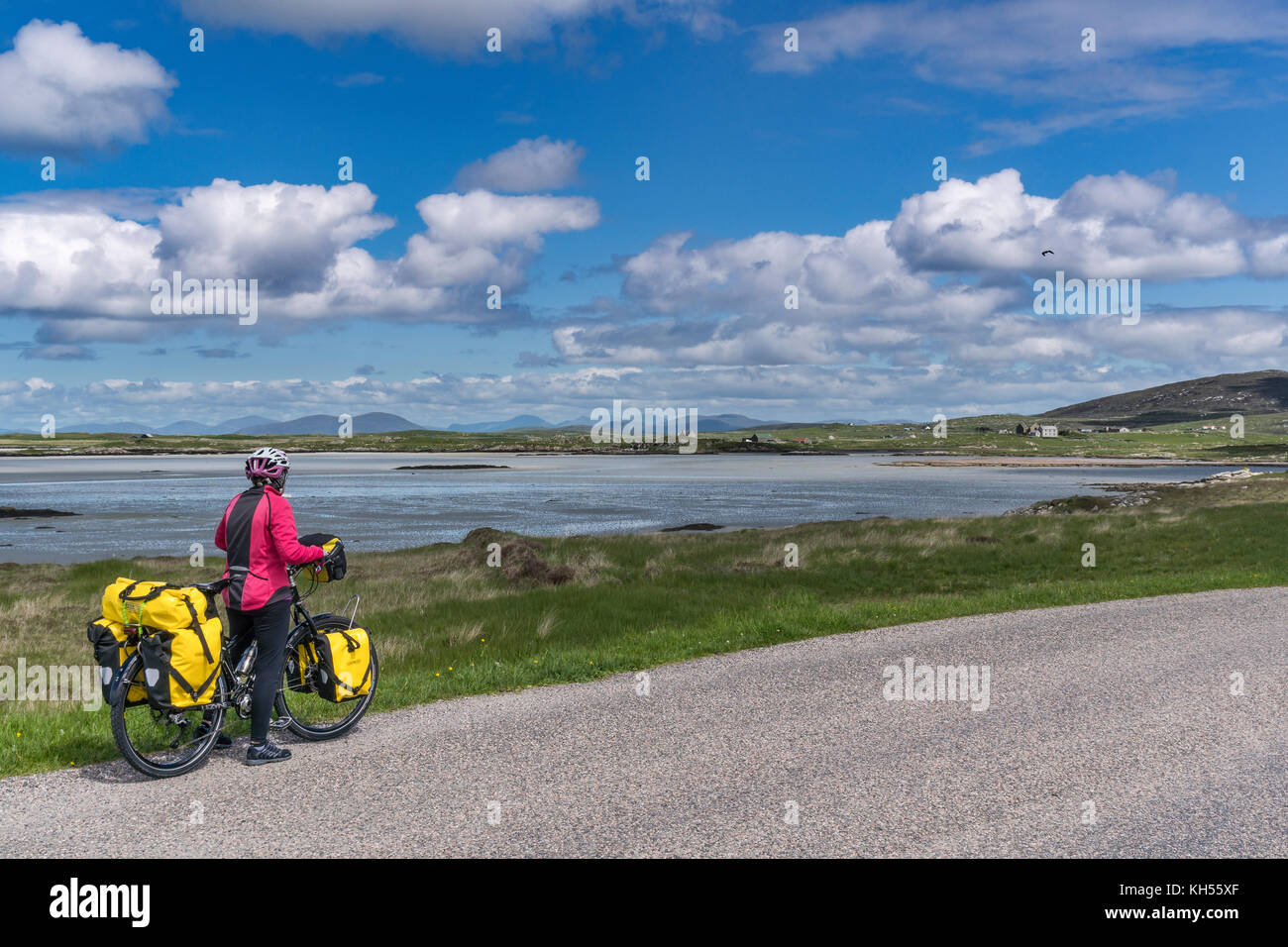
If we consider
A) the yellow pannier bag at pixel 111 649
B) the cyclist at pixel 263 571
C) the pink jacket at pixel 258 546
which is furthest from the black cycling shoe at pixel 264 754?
the pink jacket at pixel 258 546

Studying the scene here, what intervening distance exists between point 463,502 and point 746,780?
64890 millimetres

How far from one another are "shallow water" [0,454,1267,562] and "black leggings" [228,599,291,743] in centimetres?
3315

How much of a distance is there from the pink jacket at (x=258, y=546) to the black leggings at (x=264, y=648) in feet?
0.46

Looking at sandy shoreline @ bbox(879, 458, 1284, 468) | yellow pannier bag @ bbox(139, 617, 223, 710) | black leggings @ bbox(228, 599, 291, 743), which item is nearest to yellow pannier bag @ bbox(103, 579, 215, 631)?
yellow pannier bag @ bbox(139, 617, 223, 710)

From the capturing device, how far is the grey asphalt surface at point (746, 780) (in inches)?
250

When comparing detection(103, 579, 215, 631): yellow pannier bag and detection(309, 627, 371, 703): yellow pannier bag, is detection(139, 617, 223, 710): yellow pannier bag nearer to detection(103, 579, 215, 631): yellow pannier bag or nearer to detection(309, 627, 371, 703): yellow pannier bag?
detection(103, 579, 215, 631): yellow pannier bag

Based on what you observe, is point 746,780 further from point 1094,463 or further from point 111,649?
point 1094,463

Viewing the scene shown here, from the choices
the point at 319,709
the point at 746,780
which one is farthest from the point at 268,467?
the point at 746,780

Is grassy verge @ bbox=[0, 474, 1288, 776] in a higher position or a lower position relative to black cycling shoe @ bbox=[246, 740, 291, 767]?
lower

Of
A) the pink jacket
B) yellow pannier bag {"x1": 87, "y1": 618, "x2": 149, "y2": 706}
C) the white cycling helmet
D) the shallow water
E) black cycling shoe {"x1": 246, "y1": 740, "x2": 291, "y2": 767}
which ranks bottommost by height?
the shallow water

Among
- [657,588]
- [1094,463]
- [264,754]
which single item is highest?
[264,754]

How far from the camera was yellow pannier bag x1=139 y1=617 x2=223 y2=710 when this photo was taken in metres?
7.52

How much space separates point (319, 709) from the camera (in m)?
9.97
